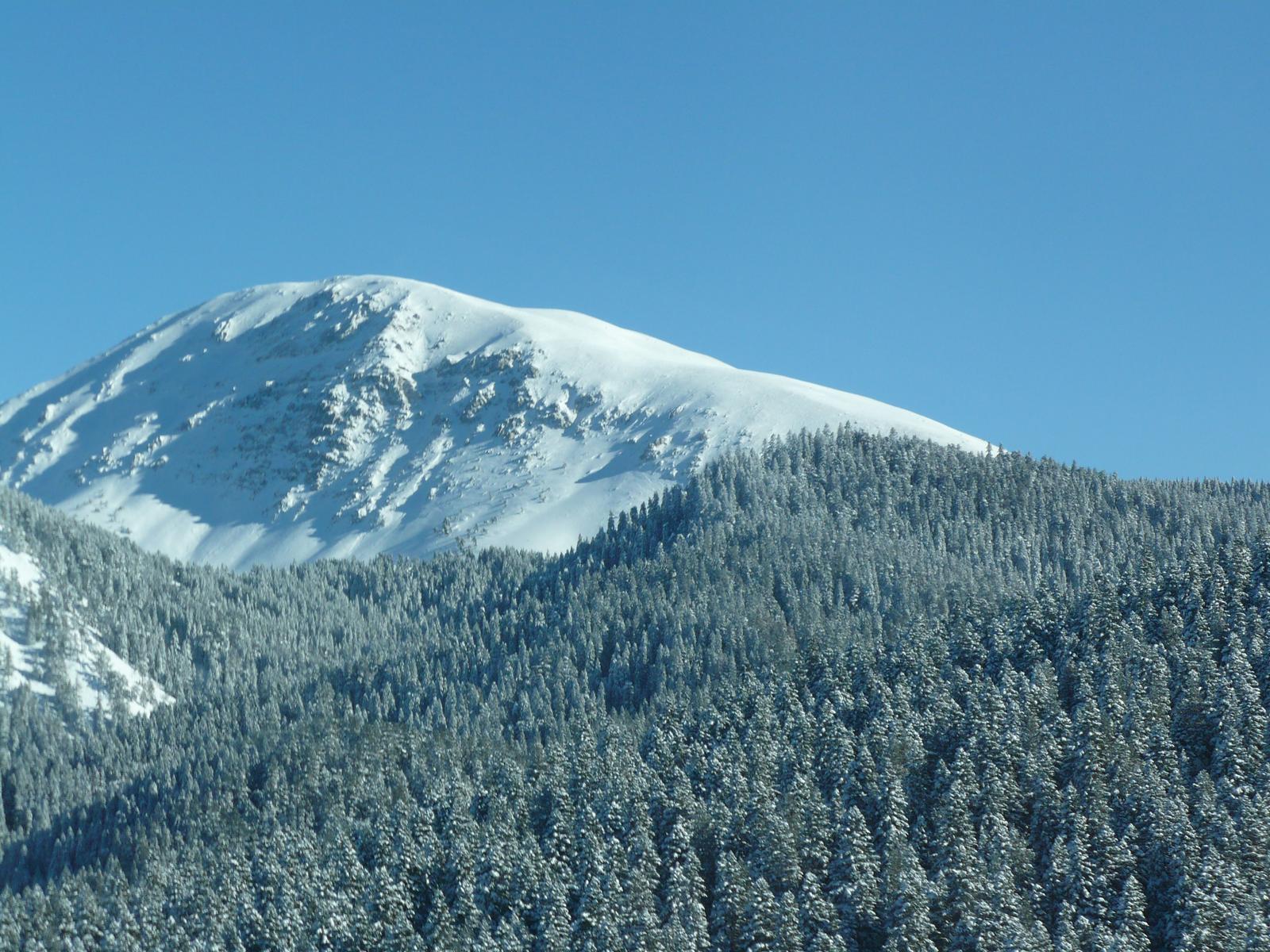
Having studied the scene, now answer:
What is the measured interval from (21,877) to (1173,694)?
144 m

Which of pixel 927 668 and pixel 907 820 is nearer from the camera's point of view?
pixel 907 820

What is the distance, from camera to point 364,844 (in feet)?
479

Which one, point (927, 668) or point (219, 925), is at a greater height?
point (927, 668)

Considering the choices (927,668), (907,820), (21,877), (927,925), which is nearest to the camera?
(927,925)

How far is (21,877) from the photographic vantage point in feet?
625

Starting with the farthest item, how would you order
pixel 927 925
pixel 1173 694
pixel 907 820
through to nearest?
pixel 1173 694, pixel 907 820, pixel 927 925

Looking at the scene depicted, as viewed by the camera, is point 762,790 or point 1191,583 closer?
point 762,790

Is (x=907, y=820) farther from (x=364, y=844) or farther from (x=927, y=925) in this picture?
(x=364, y=844)

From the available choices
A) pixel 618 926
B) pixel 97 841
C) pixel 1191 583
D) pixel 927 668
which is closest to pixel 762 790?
pixel 618 926

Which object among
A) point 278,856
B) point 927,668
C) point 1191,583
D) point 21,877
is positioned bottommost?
point 21,877

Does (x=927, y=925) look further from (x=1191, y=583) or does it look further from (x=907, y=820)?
(x=1191, y=583)

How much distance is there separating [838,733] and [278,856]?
57070mm

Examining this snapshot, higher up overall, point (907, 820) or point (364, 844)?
point (907, 820)

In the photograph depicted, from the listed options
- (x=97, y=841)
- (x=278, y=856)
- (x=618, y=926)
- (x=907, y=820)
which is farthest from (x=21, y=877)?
(x=907, y=820)
